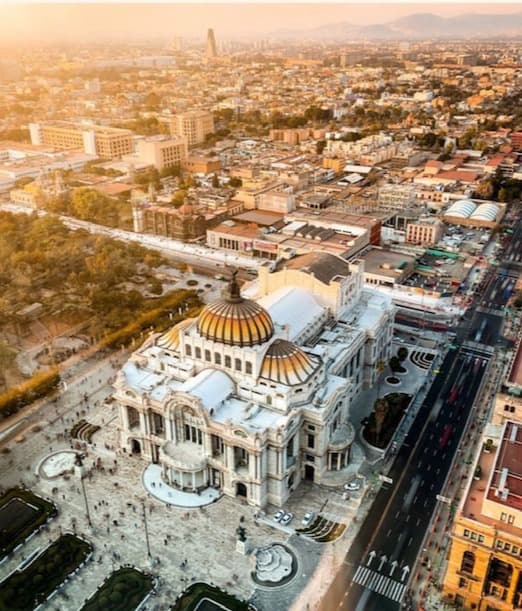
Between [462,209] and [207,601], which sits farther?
[462,209]

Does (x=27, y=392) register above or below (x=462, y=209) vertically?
below

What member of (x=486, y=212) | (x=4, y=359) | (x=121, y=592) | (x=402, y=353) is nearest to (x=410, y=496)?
(x=402, y=353)

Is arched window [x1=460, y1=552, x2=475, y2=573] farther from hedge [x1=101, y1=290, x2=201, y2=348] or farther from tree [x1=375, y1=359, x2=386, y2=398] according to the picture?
hedge [x1=101, y1=290, x2=201, y2=348]

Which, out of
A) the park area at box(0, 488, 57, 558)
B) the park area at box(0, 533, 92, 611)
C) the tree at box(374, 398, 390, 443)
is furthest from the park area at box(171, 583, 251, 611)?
the tree at box(374, 398, 390, 443)

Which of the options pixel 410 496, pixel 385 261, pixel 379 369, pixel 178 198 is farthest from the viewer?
pixel 178 198

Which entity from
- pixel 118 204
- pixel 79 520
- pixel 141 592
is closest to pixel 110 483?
pixel 79 520

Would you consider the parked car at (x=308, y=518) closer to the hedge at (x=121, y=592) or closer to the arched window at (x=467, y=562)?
the arched window at (x=467, y=562)

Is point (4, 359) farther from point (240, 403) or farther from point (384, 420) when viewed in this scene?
point (384, 420)

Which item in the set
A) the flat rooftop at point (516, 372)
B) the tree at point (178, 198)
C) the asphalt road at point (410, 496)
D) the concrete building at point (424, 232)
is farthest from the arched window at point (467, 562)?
the tree at point (178, 198)
